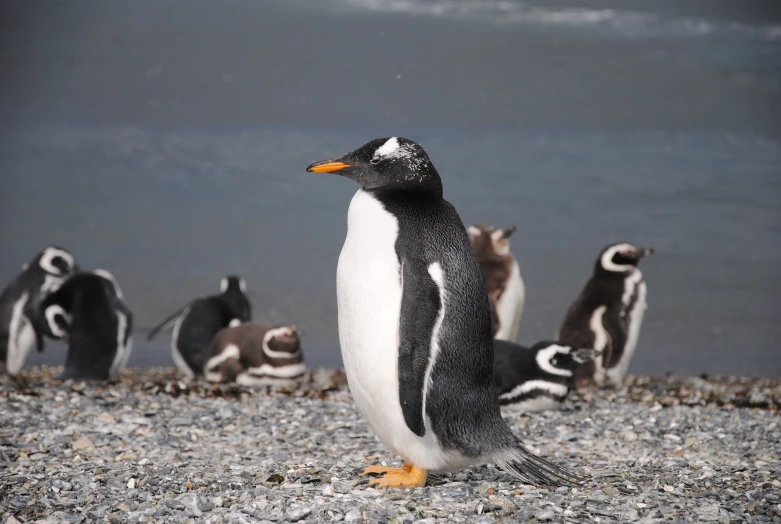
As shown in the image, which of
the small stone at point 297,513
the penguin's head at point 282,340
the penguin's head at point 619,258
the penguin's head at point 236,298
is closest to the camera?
the small stone at point 297,513

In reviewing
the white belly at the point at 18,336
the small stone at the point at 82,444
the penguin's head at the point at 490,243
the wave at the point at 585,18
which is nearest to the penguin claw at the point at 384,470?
the small stone at the point at 82,444

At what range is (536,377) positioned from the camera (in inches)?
206

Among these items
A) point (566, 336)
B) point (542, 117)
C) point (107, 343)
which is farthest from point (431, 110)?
point (107, 343)

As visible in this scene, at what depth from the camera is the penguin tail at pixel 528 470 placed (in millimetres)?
3080

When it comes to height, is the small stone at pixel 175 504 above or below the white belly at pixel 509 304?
below

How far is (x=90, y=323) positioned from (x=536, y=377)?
131 inches

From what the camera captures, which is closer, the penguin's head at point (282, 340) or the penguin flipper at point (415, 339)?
the penguin flipper at point (415, 339)

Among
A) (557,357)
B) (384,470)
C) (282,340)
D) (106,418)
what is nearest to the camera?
(384,470)

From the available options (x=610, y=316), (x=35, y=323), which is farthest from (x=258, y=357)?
(x=610, y=316)

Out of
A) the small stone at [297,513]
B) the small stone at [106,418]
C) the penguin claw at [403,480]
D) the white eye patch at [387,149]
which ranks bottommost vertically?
the small stone at [106,418]

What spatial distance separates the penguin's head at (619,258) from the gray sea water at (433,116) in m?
3.33

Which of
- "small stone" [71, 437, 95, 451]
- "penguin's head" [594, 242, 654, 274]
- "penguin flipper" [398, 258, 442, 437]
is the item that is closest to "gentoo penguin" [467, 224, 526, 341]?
"penguin's head" [594, 242, 654, 274]

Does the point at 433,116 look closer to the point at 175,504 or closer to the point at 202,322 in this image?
the point at 202,322

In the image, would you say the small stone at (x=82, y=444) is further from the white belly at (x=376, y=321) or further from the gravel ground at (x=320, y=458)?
the white belly at (x=376, y=321)
